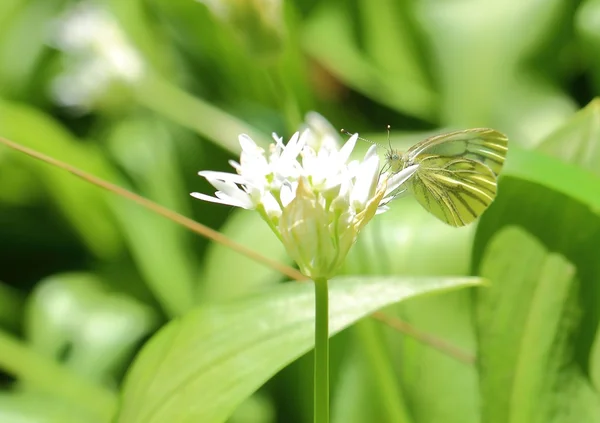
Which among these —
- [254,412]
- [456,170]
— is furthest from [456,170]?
[254,412]

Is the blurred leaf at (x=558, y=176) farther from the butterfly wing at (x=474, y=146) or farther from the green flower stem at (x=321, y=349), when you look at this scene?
the green flower stem at (x=321, y=349)

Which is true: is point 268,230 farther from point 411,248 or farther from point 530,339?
point 530,339

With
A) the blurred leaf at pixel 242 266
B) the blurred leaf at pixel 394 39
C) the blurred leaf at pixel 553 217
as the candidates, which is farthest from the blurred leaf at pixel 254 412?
the blurred leaf at pixel 394 39

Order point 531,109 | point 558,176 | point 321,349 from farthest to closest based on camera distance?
point 531,109 → point 558,176 → point 321,349

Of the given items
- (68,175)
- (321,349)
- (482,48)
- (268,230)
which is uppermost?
(482,48)

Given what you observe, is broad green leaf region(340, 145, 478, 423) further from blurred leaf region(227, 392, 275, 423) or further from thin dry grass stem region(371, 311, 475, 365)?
blurred leaf region(227, 392, 275, 423)

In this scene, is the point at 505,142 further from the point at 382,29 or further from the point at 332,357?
the point at 382,29
